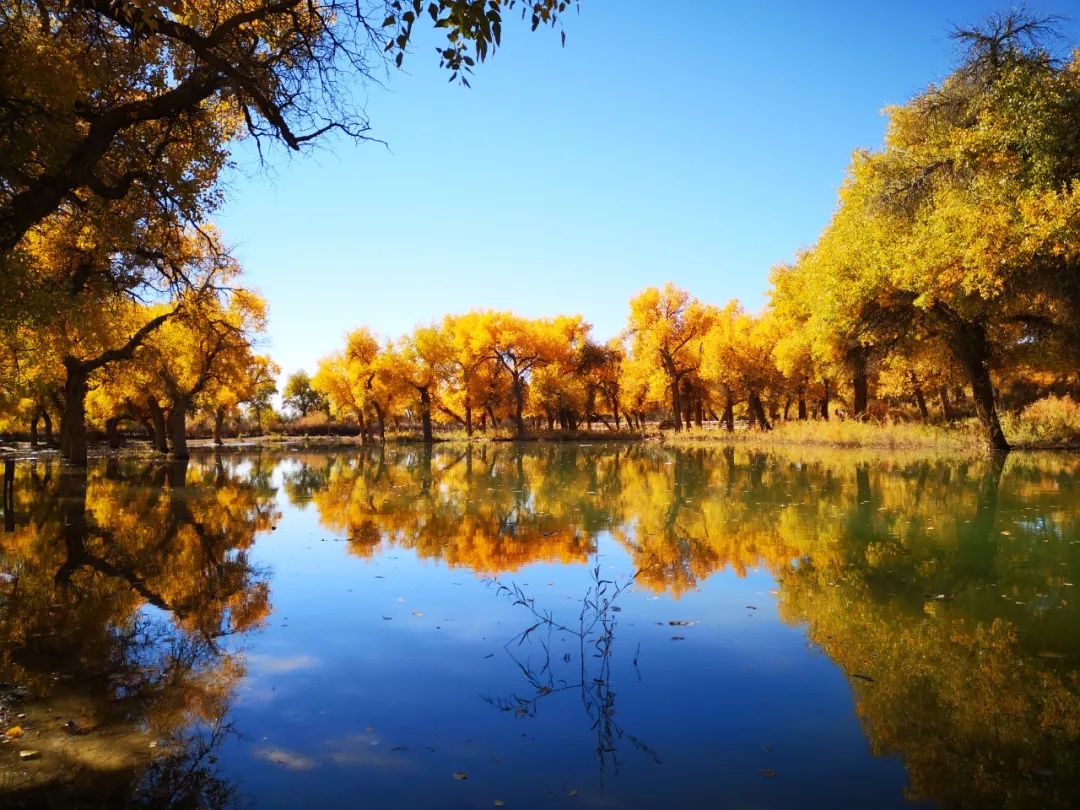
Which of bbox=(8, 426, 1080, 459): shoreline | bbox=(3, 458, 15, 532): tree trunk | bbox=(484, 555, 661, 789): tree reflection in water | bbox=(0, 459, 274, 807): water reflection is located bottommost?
bbox=(484, 555, 661, 789): tree reflection in water

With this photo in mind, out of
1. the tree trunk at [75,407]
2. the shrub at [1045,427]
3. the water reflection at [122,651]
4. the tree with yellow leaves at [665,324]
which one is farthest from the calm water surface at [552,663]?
the tree with yellow leaves at [665,324]

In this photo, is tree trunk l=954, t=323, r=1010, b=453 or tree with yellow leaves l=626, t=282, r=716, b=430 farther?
tree with yellow leaves l=626, t=282, r=716, b=430

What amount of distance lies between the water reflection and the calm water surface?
3 cm

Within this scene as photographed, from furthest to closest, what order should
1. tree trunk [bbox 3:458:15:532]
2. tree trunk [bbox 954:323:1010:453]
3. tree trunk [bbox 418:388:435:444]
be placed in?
tree trunk [bbox 418:388:435:444], tree trunk [bbox 954:323:1010:453], tree trunk [bbox 3:458:15:532]

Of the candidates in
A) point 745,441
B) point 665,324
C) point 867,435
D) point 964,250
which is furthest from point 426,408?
point 964,250

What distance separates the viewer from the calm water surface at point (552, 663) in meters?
3.66

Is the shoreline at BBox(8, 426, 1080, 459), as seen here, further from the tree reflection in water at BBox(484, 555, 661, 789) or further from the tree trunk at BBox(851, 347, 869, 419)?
the tree reflection in water at BBox(484, 555, 661, 789)

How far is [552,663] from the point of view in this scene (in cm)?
546

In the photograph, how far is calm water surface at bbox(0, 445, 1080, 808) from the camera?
366 cm

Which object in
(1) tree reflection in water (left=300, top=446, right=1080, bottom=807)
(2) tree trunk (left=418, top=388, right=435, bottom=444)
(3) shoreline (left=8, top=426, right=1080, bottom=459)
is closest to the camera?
(1) tree reflection in water (left=300, top=446, right=1080, bottom=807)

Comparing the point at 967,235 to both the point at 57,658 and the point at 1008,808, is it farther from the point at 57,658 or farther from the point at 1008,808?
the point at 57,658

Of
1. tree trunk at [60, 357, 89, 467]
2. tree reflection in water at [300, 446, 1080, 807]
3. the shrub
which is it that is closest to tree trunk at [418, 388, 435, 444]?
tree trunk at [60, 357, 89, 467]

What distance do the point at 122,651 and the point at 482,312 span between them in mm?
53206

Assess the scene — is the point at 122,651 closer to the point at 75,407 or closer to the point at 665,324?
the point at 75,407
